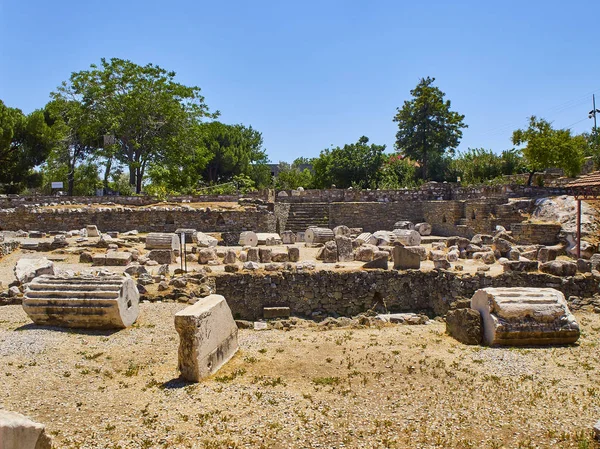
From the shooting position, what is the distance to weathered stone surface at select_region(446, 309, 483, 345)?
1018cm

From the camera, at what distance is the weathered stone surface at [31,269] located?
13660 millimetres

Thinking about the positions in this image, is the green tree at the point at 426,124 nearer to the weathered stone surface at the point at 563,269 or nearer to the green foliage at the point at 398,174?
the green foliage at the point at 398,174

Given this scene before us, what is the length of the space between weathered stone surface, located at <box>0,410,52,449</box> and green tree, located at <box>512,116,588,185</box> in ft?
94.8

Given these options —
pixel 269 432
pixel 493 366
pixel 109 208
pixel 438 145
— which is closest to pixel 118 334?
pixel 269 432

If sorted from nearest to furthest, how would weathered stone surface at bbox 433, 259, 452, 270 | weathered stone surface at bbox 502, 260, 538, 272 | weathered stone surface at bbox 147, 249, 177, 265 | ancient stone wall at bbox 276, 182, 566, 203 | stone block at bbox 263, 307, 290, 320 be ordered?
stone block at bbox 263, 307, 290, 320
weathered stone surface at bbox 502, 260, 538, 272
weathered stone surface at bbox 433, 259, 452, 270
weathered stone surface at bbox 147, 249, 177, 265
ancient stone wall at bbox 276, 182, 566, 203

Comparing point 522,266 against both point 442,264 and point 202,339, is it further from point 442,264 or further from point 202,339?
point 202,339

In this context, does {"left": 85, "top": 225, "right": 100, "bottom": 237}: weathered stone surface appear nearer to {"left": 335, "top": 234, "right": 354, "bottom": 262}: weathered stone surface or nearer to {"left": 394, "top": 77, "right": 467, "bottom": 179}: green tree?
{"left": 335, "top": 234, "right": 354, "bottom": 262}: weathered stone surface

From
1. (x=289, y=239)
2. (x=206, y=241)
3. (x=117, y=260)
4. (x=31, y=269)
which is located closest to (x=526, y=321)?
(x=31, y=269)

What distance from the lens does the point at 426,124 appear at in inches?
1577

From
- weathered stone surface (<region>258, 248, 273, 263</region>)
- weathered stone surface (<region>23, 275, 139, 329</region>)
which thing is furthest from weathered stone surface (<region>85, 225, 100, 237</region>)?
weathered stone surface (<region>23, 275, 139, 329</region>)

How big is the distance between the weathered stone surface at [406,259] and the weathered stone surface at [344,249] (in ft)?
6.98

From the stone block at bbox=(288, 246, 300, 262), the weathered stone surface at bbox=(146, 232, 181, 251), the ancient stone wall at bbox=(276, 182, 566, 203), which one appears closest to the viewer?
the stone block at bbox=(288, 246, 300, 262)

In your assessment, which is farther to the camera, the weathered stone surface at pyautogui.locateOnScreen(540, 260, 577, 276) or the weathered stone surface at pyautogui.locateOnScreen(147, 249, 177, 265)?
the weathered stone surface at pyautogui.locateOnScreen(147, 249, 177, 265)

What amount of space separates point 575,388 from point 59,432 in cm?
687
